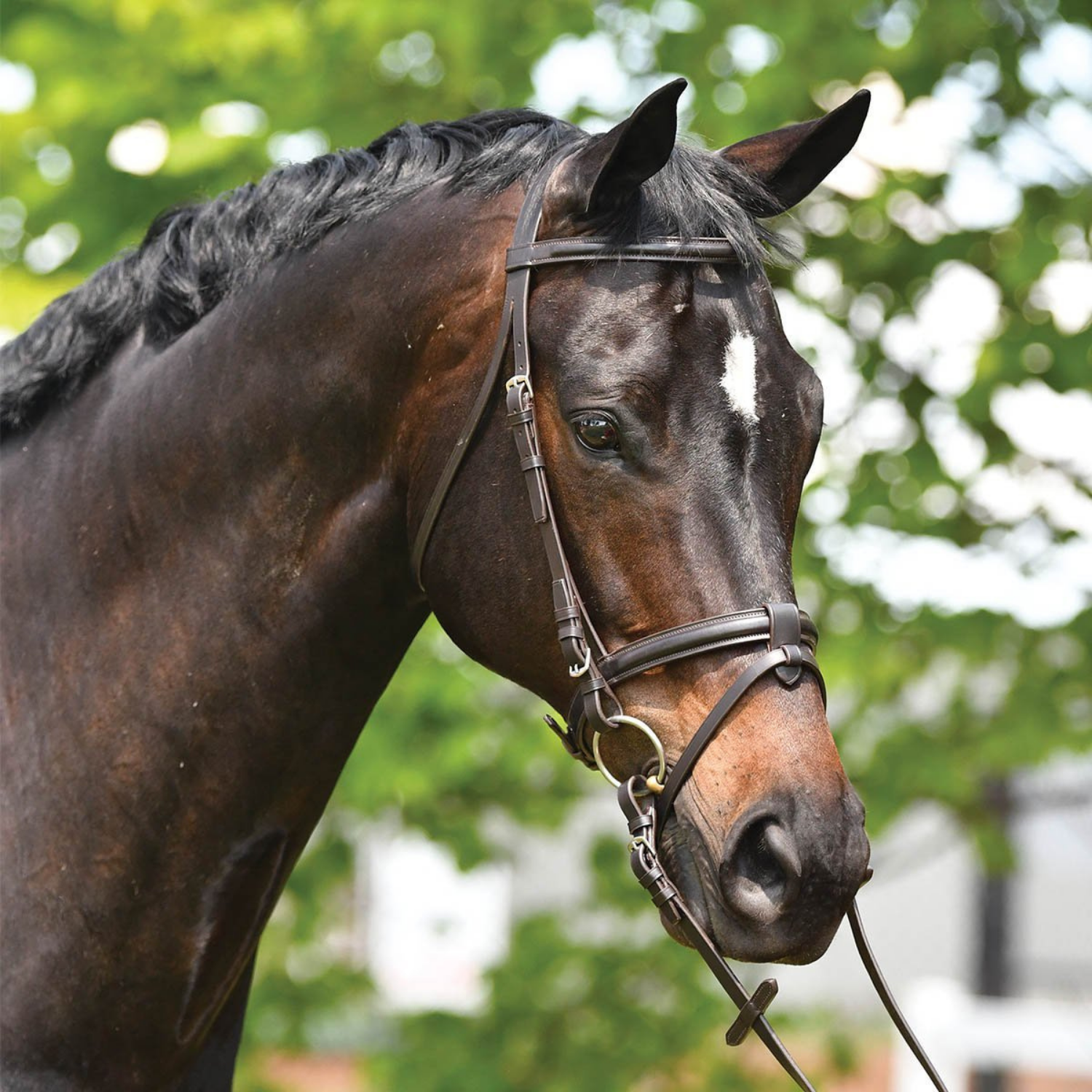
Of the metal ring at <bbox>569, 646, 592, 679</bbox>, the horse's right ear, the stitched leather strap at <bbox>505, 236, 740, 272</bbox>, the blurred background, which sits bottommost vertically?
the blurred background

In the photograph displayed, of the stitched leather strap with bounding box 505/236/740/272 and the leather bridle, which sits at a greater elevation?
the stitched leather strap with bounding box 505/236/740/272

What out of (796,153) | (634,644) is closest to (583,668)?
(634,644)

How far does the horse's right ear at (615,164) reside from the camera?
2143 millimetres

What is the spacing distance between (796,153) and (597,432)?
0.77m

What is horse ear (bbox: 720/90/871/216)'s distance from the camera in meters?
2.48

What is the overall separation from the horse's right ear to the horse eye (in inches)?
14.6

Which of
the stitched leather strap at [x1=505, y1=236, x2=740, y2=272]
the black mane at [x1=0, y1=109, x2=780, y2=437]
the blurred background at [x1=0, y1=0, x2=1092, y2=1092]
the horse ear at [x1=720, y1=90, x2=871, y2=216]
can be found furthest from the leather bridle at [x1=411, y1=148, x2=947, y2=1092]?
the blurred background at [x1=0, y1=0, x2=1092, y2=1092]

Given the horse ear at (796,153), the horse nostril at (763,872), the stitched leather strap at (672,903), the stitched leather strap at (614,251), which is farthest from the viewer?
the horse ear at (796,153)

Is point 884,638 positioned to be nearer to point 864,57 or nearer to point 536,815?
point 536,815

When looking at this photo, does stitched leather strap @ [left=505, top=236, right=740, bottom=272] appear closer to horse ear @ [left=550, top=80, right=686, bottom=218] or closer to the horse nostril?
horse ear @ [left=550, top=80, right=686, bottom=218]

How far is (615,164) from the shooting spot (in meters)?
2.21

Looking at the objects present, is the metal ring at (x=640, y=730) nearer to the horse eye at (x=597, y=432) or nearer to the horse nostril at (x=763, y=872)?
the horse nostril at (x=763, y=872)

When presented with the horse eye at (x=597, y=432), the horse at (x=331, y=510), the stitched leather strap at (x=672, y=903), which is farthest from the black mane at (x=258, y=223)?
the stitched leather strap at (x=672, y=903)

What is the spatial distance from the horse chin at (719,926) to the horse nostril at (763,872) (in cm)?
3
